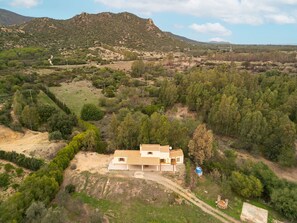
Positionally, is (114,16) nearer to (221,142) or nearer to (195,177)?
(221,142)

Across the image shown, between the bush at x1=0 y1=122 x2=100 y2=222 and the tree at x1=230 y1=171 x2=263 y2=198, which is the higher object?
the bush at x1=0 y1=122 x2=100 y2=222

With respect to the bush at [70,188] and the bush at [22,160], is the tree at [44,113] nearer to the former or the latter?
the bush at [22,160]

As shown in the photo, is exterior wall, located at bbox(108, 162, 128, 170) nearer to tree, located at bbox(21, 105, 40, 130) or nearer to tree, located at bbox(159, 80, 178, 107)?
tree, located at bbox(21, 105, 40, 130)

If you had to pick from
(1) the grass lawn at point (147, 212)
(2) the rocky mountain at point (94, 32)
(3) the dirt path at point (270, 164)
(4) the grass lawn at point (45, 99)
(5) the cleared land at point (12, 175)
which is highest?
(2) the rocky mountain at point (94, 32)

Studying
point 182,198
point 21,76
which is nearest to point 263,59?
point 21,76

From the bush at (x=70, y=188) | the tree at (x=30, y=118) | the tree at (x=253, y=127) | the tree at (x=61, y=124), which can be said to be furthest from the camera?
the tree at (x=30, y=118)

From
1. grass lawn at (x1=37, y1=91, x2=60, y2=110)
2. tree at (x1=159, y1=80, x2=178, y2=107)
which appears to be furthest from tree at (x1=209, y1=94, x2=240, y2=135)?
grass lawn at (x1=37, y1=91, x2=60, y2=110)

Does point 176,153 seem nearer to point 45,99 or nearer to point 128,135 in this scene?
Answer: point 128,135

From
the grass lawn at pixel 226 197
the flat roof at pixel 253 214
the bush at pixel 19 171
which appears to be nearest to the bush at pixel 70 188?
the bush at pixel 19 171
